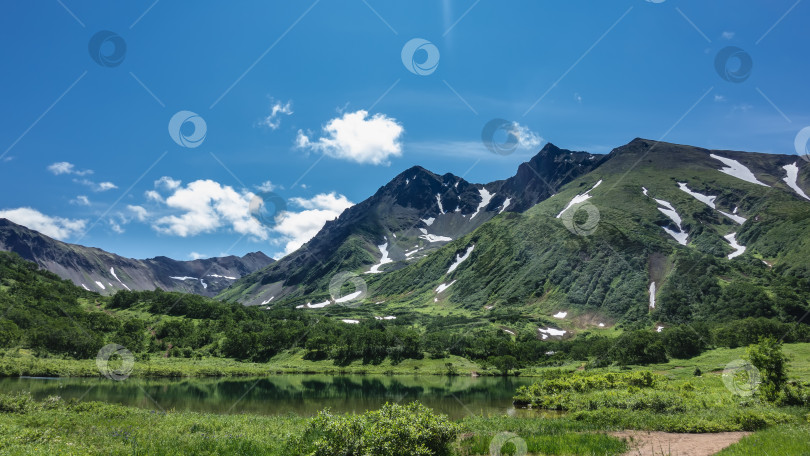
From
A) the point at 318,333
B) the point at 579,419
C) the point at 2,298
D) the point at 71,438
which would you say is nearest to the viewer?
the point at 71,438

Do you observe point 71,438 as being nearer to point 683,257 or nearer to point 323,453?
point 323,453

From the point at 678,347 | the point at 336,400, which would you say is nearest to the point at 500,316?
the point at 678,347

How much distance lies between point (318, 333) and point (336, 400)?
82.0m

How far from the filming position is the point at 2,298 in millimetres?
116062

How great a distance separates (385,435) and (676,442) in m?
17.9

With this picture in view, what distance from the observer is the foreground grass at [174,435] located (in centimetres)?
1861
